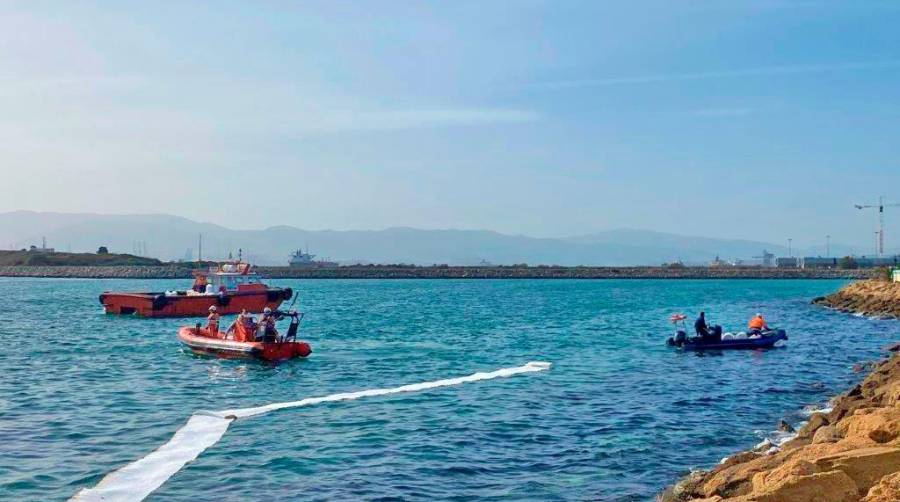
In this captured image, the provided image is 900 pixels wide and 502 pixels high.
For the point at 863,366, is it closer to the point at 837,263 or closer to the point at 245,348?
the point at 245,348

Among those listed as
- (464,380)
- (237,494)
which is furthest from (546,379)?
(237,494)

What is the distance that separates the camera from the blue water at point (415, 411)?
14836 mm

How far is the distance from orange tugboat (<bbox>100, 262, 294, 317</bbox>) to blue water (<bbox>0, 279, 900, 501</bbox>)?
40.6ft

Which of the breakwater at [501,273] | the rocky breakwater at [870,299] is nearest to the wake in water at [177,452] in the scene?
the rocky breakwater at [870,299]

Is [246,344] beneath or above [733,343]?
above

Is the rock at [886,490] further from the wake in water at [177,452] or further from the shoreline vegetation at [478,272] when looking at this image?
the shoreline vegetation at [478,272]

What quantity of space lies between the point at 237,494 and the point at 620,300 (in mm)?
72096

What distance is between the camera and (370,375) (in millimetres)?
27906

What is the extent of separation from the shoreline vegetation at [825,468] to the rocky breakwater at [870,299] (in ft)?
135

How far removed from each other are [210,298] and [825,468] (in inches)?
2023

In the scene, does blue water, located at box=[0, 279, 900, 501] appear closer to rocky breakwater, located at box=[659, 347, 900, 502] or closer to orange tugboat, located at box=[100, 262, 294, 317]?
rocky breakwater, located at box=[659, 347, 900, 502]

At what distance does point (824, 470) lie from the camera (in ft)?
32.7

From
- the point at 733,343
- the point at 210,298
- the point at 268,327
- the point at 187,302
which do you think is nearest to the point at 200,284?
the point at 210,298

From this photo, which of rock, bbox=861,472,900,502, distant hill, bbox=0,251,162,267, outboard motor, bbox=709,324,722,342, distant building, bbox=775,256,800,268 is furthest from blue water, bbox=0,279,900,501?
distant building, bbox=775,256,800,268
